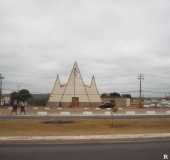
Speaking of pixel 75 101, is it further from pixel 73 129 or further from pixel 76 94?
pixel 73 129

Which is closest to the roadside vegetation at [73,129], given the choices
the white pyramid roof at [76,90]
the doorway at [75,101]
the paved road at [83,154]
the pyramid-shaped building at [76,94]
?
the paved road at [83,154]

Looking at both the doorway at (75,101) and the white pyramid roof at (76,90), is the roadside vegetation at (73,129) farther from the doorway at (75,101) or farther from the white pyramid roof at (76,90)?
the white pyramid roof at (76,90)

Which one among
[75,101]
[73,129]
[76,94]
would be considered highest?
[76,94]

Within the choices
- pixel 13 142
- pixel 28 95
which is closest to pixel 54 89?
pixel 28 95

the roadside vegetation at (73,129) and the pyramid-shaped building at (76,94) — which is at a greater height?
the pyramid-shaped building at (76,94)

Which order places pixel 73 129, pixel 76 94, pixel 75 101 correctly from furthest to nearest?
pixel 76 94 → pixel 75 101 → pixel 73 129

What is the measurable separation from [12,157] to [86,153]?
9.24 feet

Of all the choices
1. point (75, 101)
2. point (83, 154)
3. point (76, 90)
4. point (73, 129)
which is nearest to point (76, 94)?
point (76, 90)

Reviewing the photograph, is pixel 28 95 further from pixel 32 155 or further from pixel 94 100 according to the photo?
pixel 32 155

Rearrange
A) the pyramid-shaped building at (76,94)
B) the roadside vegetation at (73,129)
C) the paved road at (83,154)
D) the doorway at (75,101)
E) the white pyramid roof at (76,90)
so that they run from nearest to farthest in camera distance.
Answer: the paved road at (83,154) → the roadside vegetation at (73,129) → the doorway at (75,101) → the pyramid-shaped building at (76,94) → the white pyramid roof at (76,90)

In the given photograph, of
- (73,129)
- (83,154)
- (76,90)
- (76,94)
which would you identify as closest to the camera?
(83,154)

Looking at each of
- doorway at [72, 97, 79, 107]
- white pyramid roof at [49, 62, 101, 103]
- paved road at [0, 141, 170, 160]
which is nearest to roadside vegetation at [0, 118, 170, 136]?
paved road at [0, 141, 170, 160]

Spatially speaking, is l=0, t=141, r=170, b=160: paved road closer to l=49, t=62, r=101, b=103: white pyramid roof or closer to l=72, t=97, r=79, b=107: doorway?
l=72, t=97, r=79, b=107: doorway

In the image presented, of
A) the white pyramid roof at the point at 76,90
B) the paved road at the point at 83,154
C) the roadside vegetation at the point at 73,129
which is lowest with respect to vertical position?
the roadside vegetation at the point at 73,129
